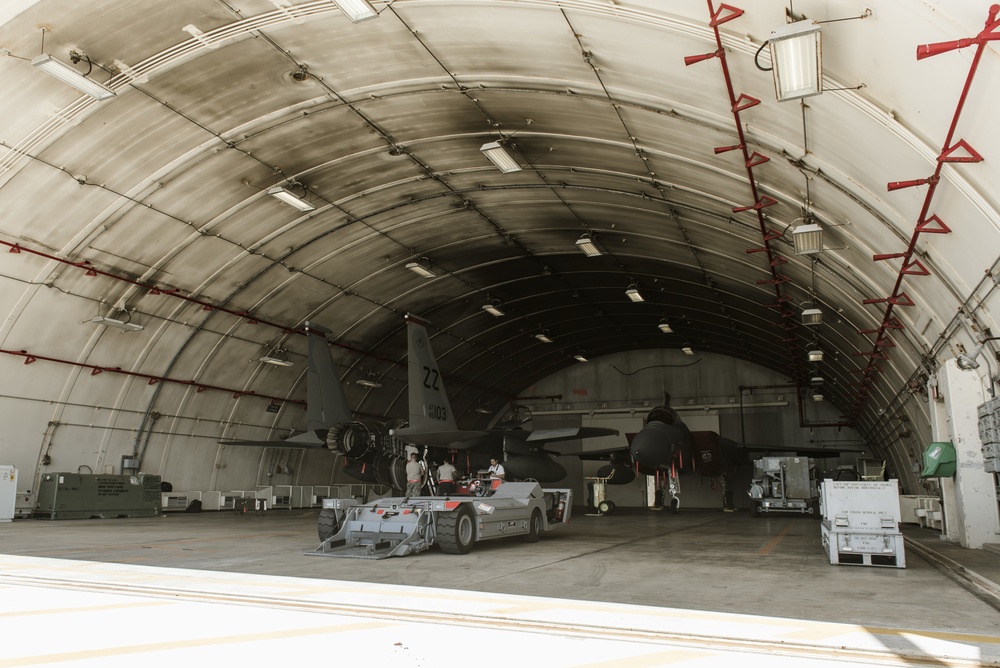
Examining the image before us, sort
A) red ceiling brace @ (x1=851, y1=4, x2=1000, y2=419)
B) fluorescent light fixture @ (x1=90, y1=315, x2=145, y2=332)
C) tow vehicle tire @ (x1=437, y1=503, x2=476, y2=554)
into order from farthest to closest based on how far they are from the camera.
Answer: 1. fluorescent light fixture @ (x1=90, y1=315, x2=145, y2=332)
2. tow vehicle tire @ (x1=437, y1=503, x2=476, y2=554)
3. red ceiling brace @ (x1=851, y1=4, x2=1000, y2=419)

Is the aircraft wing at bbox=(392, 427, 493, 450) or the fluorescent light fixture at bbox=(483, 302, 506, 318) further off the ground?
the fluorescent light fixture at bbox=(483, 302, 506, 318)

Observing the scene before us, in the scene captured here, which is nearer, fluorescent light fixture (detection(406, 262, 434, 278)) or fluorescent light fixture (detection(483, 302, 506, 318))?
fluorescent light fixture (detection(406, 262, 434, 278))

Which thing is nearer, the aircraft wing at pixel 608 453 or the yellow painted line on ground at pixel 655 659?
the yellow painted line on ground at pixel 655 659

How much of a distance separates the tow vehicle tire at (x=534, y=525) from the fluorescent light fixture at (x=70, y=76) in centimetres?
1015

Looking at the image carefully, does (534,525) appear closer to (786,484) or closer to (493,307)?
(786,484)

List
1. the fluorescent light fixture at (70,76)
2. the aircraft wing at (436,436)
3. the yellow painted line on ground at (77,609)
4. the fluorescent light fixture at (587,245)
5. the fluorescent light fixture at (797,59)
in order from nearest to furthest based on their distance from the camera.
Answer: the yellow painted line on ground at (77,609) → the fluorescent light fixture at (797,59) → the fluorescent light fixture at (70,76) → the aircraft wing at (436,436) → the fluorescent light fixture at (587,245)

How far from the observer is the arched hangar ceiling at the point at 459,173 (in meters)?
8.43

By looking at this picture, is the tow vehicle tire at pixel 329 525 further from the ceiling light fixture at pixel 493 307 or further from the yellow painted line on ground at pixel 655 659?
the ceiling light fixture at pixel 493 307

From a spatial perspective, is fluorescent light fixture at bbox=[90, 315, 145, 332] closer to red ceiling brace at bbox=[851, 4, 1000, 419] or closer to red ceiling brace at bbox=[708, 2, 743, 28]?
red ceiling brace at bbox=[708, 2, 743, 28]

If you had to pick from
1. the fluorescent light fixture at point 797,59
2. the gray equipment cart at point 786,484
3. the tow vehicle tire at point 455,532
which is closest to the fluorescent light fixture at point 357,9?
the fluorescent light fixture at point 797,59

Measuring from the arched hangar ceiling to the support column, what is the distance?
69 centimetres

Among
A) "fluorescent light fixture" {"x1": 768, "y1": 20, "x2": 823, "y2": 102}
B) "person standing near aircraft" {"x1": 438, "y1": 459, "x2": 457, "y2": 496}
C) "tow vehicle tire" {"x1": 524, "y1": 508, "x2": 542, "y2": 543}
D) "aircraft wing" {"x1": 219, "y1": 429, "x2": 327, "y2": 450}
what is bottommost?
"tow vehicle tire" {"x1": 524, "y1": 508, "x2": 542, "y2": 543}

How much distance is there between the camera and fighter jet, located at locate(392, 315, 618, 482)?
17.1 metres

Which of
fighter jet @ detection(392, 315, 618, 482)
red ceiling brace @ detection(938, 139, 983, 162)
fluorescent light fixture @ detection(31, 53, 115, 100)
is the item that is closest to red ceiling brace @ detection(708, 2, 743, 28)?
red ceiling brace @ detection(938, 139, 983, 162)
